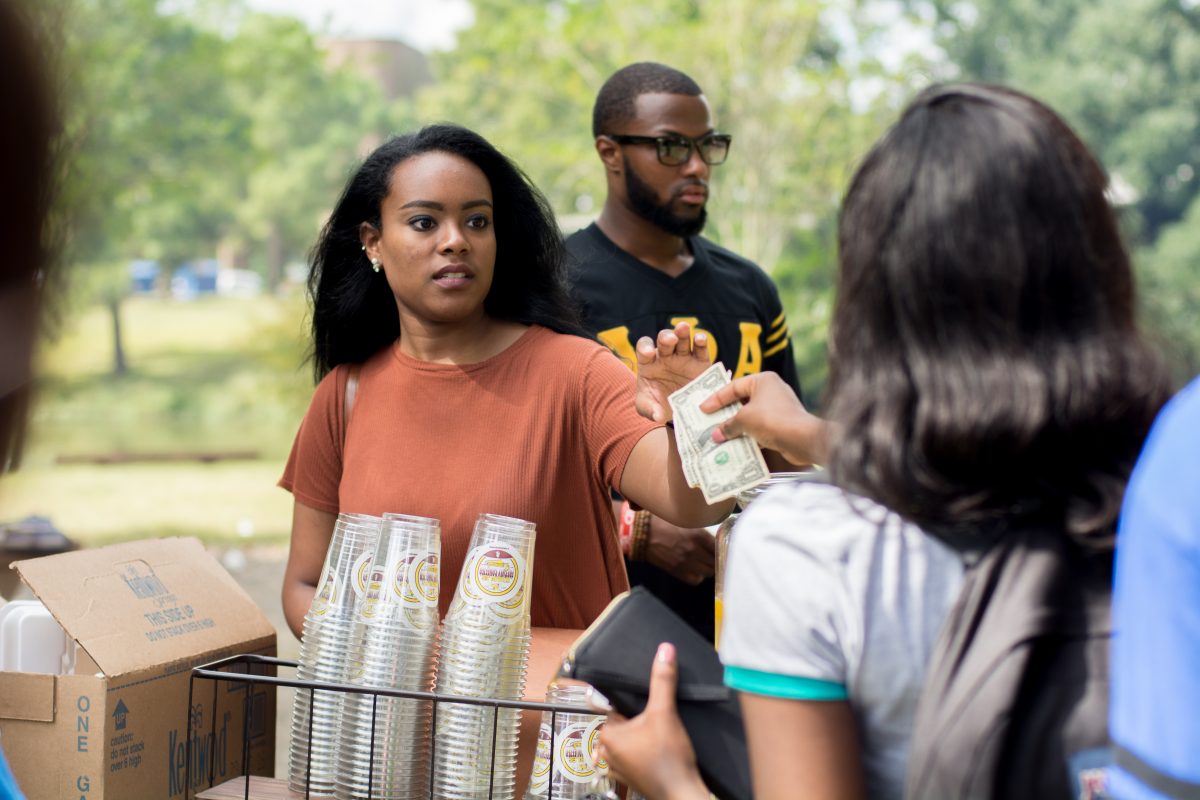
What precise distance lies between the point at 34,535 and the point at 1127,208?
3228 millimetres

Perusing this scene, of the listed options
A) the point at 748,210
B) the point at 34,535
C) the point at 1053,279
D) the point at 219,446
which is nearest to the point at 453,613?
the point at 1053,279

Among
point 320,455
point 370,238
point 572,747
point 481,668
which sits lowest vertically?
point 572,747

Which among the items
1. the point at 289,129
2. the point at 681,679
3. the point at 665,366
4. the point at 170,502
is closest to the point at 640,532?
the point at 665,366

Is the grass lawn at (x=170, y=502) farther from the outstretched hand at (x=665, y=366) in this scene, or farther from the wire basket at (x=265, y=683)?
the outstretched hand at (x=665, y=366)

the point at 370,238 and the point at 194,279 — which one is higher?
the point at 194,279

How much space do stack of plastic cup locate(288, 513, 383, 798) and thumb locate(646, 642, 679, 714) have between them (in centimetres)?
62

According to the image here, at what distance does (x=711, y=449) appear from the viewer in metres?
2.10

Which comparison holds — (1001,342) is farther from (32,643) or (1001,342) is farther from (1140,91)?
(1140,91)

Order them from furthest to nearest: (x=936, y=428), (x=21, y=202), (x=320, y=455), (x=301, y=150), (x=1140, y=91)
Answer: (x=1140, y=91)
(x=301, y=150)
(x=320, y=455)
(x=936, y=428)
(x=21, y=202)

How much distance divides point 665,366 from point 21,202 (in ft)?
5.49

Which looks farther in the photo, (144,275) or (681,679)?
(144,275)

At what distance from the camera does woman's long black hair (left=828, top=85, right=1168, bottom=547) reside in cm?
134

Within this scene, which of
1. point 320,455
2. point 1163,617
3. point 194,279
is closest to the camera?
point 1163,617

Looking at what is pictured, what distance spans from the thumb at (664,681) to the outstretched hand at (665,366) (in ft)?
2.63
